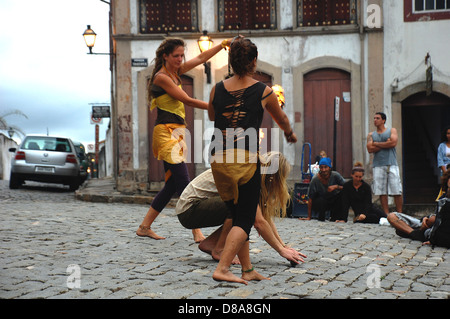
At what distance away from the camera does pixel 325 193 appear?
35.3 ft

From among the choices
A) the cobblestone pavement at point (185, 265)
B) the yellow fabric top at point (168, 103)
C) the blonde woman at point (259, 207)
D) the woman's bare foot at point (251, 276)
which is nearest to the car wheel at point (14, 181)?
the cobblestone pavement at point (185, 265)

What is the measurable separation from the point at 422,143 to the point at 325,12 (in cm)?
538

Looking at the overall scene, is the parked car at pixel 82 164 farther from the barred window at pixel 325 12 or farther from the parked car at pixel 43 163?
the barred window at pixel 325 12

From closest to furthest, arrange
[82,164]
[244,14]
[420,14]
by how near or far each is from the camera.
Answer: [420,14], [244,14], [82,164]

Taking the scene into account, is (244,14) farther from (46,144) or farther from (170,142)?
(170,142)

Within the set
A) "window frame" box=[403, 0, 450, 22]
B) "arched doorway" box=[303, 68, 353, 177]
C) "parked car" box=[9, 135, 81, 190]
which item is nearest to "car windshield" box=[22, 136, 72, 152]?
"parked car" box=[9, 135, 81, 190]

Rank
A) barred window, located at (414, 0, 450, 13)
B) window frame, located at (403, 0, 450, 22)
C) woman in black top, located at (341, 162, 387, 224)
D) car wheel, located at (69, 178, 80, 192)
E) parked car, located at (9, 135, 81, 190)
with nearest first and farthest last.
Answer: woman in black top, located at (341, 162, 387, 224) < window frame, located at (403, 0, 450, 22) < barred window, located at (414, 0, 450, 13) < parked car, located at (9, 135, 81, 190) < car wheel, located at (69, 178, 80, 192)

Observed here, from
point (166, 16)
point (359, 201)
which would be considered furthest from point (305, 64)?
point (359, 201)

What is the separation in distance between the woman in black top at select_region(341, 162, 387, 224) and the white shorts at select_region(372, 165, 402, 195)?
485mm

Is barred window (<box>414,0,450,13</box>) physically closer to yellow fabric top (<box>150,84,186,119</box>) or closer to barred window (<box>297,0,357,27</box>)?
barred window (<box>297,0,357,27</box>)

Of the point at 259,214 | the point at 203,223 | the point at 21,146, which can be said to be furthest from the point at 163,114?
the point at 21,146

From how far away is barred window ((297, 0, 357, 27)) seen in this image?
15.7 m

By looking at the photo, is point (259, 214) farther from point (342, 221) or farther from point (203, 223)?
point (342, 221)
